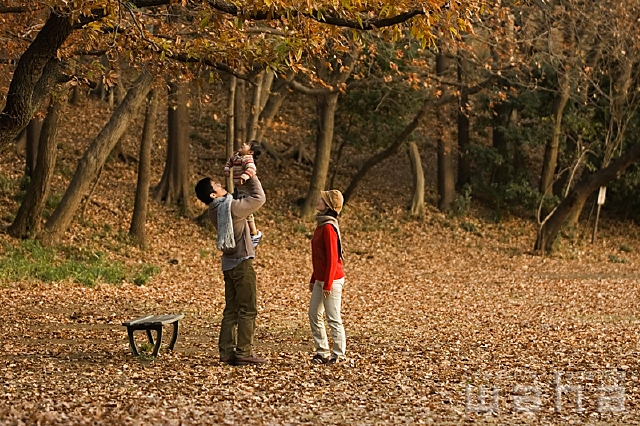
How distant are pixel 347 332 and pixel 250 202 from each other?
12.9 feet

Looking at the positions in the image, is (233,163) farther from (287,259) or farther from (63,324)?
(287,259)

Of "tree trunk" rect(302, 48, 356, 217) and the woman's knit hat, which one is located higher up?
"tree trunk" rect(302, 48, 356, 217)

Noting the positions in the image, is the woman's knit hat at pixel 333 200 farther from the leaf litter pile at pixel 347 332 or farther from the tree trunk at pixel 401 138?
the tree trunk at pixel 401 138

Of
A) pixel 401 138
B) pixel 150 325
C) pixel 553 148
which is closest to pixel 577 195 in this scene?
pixel 553 148

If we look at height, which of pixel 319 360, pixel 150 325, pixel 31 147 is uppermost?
pixel 31 147

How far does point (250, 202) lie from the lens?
9148 mm

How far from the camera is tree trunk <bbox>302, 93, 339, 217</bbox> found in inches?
1048

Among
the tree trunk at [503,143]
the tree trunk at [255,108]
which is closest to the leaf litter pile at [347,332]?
the tree trunk at [255,108]

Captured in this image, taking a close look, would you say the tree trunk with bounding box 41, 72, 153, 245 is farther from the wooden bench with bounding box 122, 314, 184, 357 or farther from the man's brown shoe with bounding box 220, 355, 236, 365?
the man's brown shoe with bounding box 220, 355, 236, 365

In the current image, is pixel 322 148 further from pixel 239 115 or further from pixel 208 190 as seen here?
pixel 208 190

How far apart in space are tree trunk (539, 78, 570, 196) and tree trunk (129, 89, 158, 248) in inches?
491

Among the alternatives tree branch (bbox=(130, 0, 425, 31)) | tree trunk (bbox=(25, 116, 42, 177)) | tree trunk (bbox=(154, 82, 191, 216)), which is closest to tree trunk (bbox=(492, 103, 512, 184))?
tree trunk (bbox=(154, 82, 191, 216))

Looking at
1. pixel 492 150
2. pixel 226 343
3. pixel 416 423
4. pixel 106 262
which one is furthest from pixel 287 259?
pixel 416 423

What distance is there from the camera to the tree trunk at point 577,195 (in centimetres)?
2559
